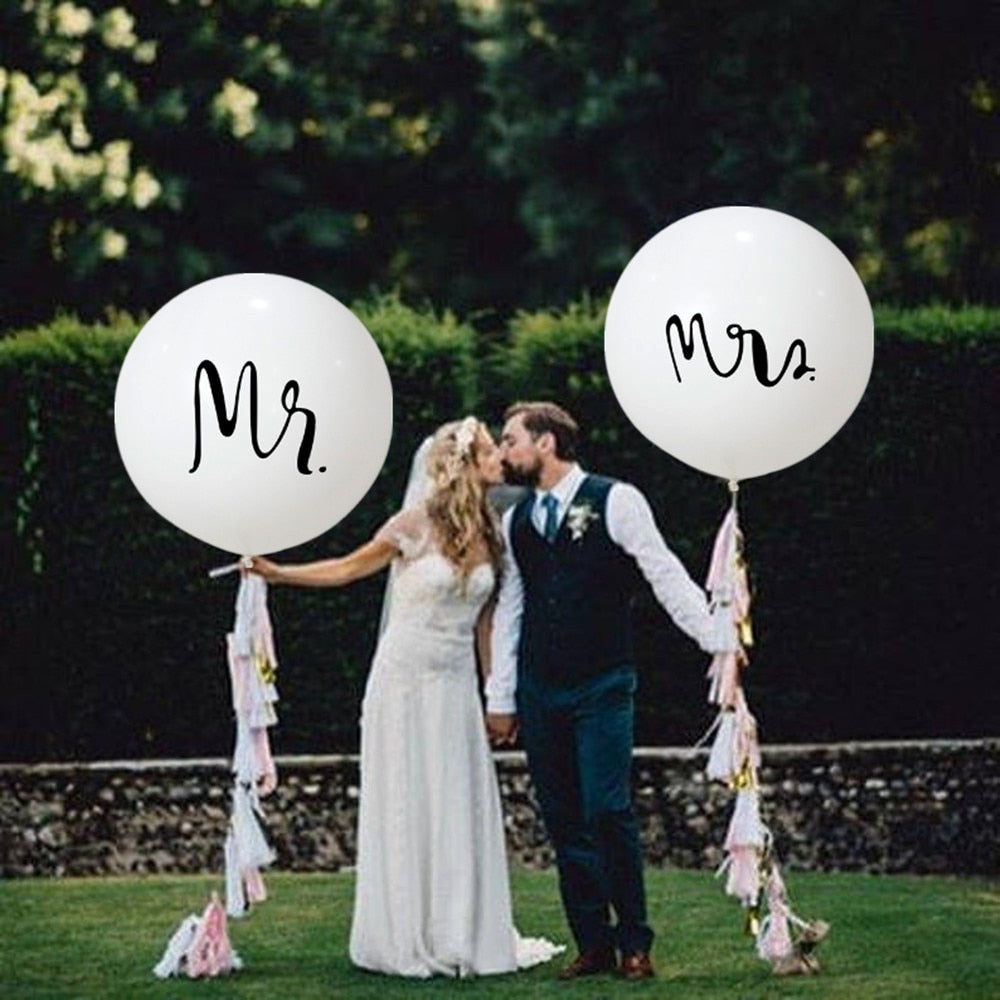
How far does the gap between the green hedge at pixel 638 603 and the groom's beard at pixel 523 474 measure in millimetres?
4333

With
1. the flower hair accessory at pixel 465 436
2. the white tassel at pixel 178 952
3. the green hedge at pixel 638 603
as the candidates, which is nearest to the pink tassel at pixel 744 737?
the flower hair accessory at pixel 465 436

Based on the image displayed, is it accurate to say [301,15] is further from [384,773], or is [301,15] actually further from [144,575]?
[384,773]

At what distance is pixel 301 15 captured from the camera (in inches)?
951

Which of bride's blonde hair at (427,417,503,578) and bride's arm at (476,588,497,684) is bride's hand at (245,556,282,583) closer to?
bride's blonde hair at (427,417,503,578)

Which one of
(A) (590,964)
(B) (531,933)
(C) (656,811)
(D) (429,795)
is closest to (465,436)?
(D) (429,795)

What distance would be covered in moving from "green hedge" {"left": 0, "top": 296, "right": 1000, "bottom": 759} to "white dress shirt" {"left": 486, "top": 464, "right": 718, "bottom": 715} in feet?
14.2

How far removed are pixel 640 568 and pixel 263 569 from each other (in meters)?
1.35

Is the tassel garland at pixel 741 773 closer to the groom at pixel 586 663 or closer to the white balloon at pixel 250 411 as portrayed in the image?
the groom at pixel 586 663

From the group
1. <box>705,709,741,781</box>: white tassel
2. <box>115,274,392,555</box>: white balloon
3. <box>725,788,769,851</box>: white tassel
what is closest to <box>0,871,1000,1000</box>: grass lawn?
<box>725,788,769,851</box>: white tassel

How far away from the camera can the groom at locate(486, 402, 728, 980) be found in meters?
9.47

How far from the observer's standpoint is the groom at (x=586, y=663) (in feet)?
31.1

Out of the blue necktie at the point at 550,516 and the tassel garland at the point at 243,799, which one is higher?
the blue necktie at the point at 550,516

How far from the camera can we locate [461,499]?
32.0 ft

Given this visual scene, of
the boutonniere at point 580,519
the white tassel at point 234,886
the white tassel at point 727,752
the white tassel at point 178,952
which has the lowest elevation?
the white tassel at point 178,952
